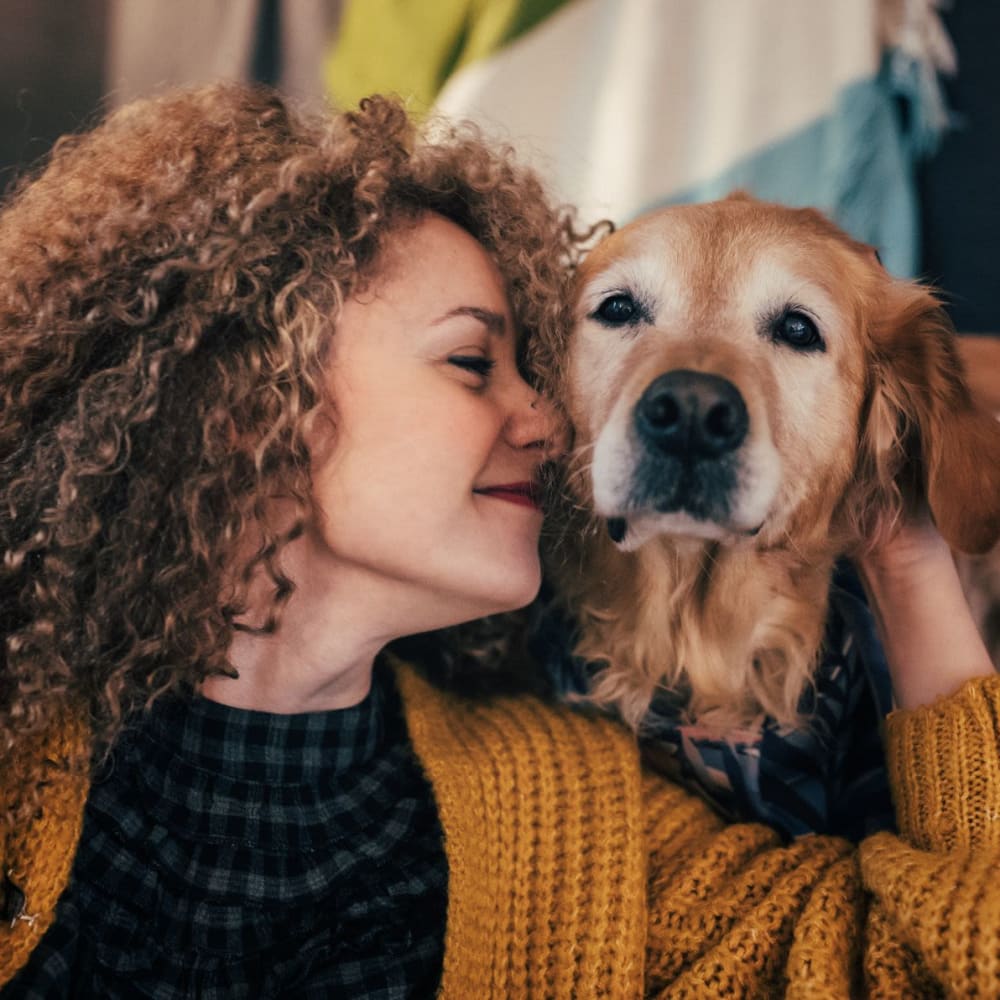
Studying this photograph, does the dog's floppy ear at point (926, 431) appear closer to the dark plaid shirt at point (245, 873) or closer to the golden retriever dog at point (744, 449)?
the golden retriever dog at point (744, 449)

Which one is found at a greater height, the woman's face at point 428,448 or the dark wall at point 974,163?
the dark wall at point 974,163

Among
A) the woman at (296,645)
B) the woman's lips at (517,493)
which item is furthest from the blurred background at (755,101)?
the woman's lips at (517,493)

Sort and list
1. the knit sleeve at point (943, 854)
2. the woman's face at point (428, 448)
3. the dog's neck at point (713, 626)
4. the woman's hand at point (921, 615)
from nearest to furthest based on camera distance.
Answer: the knit sleeve at point (943, 854)
the woman's face at point (428, 448)
the woman's hand at point (921, 615)
the dog's neck at point (713, 626)

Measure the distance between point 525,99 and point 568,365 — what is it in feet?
3.18

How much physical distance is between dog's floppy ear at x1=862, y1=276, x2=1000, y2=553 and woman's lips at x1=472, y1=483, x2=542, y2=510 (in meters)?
0.48

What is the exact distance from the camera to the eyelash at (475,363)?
1.24 m

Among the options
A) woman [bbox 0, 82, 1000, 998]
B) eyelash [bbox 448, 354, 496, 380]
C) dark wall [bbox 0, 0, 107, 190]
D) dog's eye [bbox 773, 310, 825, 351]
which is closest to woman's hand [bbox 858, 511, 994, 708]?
woman [bbox 0, 82, 1000, 998]

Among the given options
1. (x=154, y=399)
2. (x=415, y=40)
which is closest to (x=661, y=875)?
(x=154, y=399)

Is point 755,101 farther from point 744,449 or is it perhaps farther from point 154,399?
point 154,399

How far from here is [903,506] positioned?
54.2 inches

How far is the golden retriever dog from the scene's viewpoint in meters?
1.14

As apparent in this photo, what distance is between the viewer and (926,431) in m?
1.30

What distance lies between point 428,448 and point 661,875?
64 cm

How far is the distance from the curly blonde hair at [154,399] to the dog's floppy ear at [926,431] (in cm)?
74
